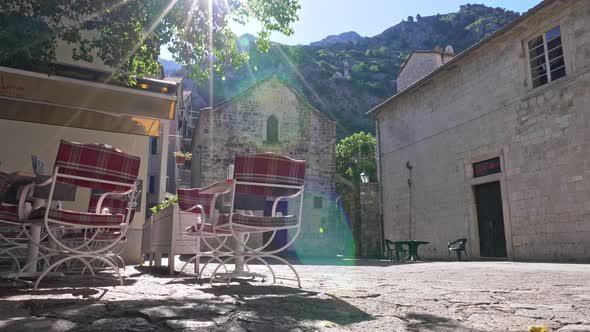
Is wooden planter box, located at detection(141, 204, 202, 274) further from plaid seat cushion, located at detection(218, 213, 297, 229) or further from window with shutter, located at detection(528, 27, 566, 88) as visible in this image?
window with shutter, located at detection(528, 27, 566, 88)

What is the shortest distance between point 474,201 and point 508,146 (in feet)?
6.92

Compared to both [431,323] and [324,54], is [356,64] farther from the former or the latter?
[431,323]

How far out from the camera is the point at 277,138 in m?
20.8

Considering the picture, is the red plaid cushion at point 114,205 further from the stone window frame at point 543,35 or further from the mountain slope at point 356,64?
the mountain slope at point 356,64

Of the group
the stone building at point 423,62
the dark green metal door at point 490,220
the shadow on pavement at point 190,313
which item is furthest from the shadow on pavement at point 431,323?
the stone building at point 423,62

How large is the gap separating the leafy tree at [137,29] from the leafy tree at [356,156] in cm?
3204

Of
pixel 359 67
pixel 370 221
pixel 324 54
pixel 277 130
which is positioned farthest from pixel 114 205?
pixel 324 54

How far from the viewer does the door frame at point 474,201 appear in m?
12.0

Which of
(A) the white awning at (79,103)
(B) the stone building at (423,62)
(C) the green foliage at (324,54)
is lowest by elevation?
(A) the white awning at (79,103)

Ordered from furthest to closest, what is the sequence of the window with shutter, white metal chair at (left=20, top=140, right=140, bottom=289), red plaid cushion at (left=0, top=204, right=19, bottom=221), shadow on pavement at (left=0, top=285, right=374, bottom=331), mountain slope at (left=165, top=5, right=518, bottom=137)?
mountain slope at (left=165, top=5, right=518, bottom=137), the window with shutter, red plaid cushion at (left=0, top=204, right=19, bottom=221), white metal chair at (left=20, top=140, right=140, bottom=289), shadow on pavement at (left=0, top=285, right=374, bottom=331)

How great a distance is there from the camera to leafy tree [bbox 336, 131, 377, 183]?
128ft

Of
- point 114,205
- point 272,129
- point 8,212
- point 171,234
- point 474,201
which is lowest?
point 171,234

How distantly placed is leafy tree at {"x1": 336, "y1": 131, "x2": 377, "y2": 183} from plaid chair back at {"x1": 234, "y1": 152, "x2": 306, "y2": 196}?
34719 millimetres

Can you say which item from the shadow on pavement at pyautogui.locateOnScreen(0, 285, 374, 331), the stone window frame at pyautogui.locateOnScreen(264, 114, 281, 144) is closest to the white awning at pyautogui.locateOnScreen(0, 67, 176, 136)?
the shadow on pavement at pyautogui.locateOnScreen(0, 285, 374, 331)
